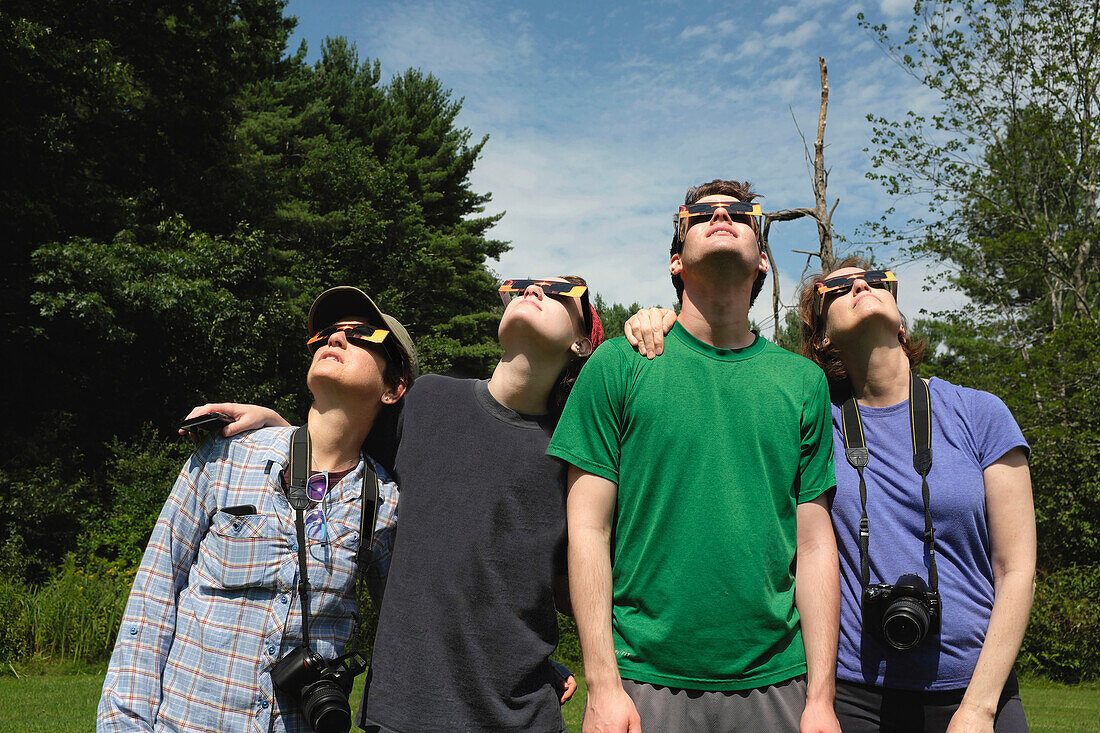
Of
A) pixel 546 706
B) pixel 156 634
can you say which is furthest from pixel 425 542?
pixel 156 634

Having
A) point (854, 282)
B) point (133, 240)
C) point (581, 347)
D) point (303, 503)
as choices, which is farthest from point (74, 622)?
point (854, 282)

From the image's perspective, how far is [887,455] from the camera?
9.05 feet

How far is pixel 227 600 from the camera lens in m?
2.53

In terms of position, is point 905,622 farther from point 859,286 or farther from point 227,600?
point 227,600

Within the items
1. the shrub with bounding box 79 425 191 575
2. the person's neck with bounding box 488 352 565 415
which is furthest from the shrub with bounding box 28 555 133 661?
the person's neck with bounding box 488 352 565 415

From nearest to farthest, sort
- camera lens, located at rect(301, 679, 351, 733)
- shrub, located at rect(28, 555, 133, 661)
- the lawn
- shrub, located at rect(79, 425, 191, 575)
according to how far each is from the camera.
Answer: camera lens, located at rect(301, 679, 351, 733) → the lawn → shrub, located at rect(28, 555, 133, 661) → shrub, located at rect(79, 425, 191, 575)

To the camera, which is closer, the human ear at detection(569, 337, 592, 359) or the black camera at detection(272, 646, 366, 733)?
the black camera at detection(272, 646, 366, 733)

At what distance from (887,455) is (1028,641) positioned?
1706 cm

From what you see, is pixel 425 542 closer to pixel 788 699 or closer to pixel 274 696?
pixel 274 696

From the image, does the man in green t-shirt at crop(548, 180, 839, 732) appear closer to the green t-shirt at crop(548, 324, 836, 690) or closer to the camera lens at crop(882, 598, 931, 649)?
the green t-shirt at crop(548, 324, 836, 690)

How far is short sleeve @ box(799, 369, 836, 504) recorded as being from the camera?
2.44 metres

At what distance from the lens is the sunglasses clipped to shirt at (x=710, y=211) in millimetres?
2650

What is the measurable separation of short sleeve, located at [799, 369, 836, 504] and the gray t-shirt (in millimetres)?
800

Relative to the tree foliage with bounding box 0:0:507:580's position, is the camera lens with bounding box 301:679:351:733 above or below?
below
